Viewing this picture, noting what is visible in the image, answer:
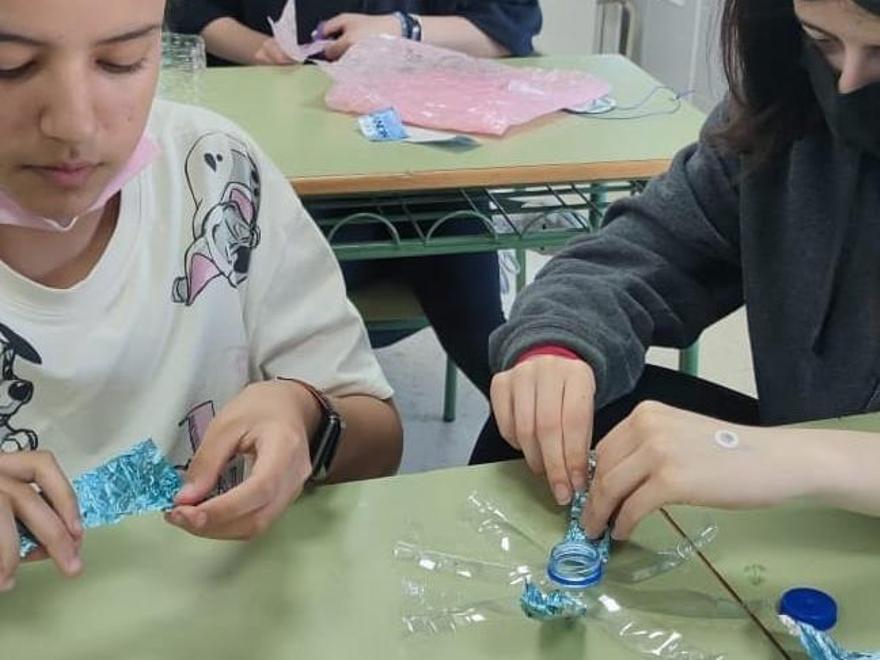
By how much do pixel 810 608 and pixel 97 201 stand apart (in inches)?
23.3

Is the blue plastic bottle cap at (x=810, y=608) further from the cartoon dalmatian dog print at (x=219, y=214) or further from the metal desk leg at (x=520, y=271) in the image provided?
the metal desk leg at (x=520, y=271)

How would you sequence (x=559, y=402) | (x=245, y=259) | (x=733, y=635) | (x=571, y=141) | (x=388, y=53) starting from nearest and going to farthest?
(x=733, y=635) < (x=559, y=402) < (x=245, y=259) < (x=571, y=141) < (x=388, y=53)

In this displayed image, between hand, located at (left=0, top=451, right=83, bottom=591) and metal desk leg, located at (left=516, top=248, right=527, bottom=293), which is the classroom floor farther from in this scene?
hand, located at (left=0, top=451, right=83, bottom=591)

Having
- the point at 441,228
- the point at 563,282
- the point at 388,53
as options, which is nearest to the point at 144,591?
the point at 563,282

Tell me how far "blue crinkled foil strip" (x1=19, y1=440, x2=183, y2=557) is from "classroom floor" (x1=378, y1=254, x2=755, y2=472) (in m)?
1.34

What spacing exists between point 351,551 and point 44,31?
0.39m

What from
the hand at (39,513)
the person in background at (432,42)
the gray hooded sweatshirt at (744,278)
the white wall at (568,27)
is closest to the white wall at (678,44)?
the white wall at (568,27)

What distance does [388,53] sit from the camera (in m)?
2.04

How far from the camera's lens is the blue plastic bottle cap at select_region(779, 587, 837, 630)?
775 millimetres

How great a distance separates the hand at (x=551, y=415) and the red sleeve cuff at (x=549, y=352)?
0.06 feet

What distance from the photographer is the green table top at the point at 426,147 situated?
1626 millimetres

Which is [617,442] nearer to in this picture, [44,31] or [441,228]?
[44,31]

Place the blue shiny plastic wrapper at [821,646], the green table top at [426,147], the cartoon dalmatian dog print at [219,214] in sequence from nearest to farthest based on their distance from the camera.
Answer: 1. the blue shiny plastic wrapper at [821,646]
2. the cartoon dalmatian dog print at [219,214]
3. the green table top at [426,147]

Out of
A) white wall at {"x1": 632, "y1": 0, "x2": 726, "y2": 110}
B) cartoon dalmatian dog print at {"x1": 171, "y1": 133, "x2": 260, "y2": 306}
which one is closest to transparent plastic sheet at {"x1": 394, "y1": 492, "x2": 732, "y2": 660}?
cartoon dalmatian dog print at {"x1": 171, "y1": 133, "x2": 260, "y2": 306}
